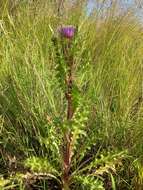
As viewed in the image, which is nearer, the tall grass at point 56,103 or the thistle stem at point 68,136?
the thistle stem at point 68,136

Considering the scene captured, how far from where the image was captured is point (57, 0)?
371 centimetres

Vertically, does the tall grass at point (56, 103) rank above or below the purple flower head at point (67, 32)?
below

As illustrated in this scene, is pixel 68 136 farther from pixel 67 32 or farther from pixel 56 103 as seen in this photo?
pixel 67 32

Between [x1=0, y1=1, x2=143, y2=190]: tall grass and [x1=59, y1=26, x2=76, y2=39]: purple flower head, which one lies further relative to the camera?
[x1=0, y1=1, x2=143, y2=190]: tall grass

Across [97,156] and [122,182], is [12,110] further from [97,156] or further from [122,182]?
[122,182]

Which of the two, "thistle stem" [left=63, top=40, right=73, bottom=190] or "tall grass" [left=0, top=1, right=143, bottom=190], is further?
"tall grass" [left=0, top=1, right=143, bottom=190]

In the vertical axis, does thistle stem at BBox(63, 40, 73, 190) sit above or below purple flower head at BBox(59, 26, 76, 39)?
below

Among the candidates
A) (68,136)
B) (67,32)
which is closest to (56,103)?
(68,136)

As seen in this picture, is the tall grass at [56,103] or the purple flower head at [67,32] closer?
the purple flower head at [67,32]

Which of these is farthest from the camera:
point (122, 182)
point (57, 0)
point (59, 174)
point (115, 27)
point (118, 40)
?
point (57, 0)

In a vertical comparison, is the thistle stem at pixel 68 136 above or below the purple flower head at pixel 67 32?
below

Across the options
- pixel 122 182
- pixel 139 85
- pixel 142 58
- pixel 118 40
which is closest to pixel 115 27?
pixel 118 40

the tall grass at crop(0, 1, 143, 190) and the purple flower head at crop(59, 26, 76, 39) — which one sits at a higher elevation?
the purple flower head at crop(59, 26, 76, 39)

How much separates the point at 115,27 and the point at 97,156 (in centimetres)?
112
